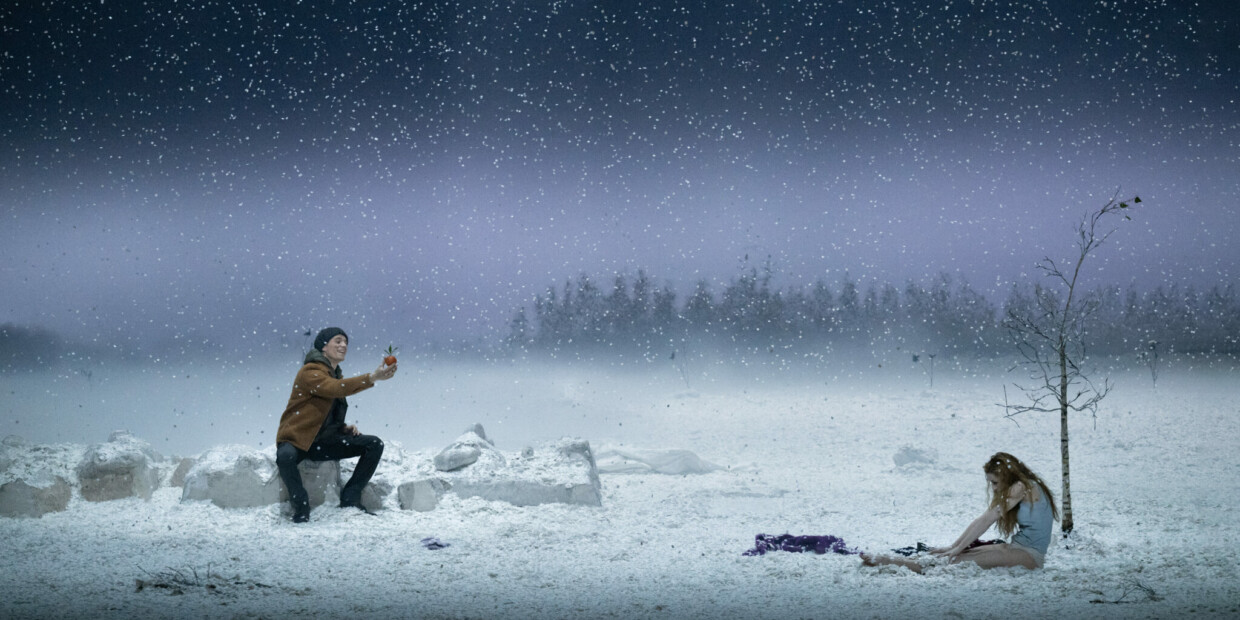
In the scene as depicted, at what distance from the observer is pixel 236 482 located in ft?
19.3

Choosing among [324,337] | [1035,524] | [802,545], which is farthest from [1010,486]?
[324,337]

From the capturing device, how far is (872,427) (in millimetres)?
10453

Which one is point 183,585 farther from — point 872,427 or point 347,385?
point 872,427

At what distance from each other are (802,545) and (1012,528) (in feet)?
3.66

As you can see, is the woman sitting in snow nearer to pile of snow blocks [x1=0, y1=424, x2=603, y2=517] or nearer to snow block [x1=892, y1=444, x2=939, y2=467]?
pile of snow blocks [x1=0, y1=424, x2=603, y2=517]

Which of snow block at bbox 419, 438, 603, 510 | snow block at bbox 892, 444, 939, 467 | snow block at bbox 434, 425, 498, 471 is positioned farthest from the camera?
snow block at bbox 892, 444, 939, 467

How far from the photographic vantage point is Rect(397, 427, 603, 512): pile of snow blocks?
6195mm

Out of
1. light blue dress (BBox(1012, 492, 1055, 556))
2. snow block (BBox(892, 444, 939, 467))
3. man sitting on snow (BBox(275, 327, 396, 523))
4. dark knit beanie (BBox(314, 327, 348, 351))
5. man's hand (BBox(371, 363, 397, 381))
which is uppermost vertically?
dark knit beanie (BBox(314, 327, 348, 351))

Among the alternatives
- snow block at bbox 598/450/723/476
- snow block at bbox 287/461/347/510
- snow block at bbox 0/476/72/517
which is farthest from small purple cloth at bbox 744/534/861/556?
snow block at bbox 0/476/72/517

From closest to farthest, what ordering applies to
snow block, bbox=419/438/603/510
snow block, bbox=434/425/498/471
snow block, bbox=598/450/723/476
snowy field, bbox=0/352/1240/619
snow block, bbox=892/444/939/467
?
snowy field, bbox=0/352/1240/619
snow block, bbox=419/438/603/510
snow block, bbox=434/425/498/471
snow block, bbox=598/450/723/476
snow block, bbox=892/444/939/467

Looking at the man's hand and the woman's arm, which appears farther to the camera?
the man's hand

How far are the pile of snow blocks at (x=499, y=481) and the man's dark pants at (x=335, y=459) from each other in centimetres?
37

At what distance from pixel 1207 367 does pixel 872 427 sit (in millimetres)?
3789

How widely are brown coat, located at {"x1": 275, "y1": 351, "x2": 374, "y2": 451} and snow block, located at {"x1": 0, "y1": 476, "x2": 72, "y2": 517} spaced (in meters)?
1.58
